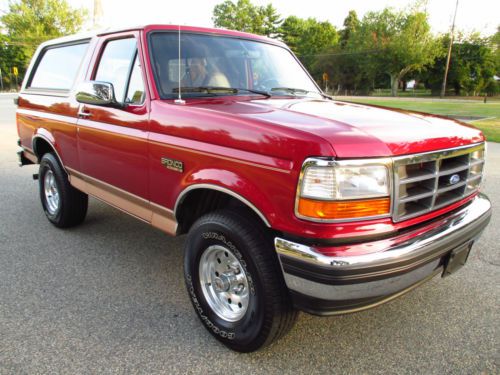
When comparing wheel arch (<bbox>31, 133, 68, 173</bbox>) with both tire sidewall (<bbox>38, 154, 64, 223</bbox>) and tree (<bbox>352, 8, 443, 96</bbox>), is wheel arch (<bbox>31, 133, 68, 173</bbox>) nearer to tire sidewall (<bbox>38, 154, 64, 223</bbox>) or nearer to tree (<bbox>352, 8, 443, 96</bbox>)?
tire sidewall (<bbox>38, 154, 64, 223</bbox>)

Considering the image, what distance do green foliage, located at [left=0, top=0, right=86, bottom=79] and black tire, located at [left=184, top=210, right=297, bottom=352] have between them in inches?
2641

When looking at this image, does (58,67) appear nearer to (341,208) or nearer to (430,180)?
(341,208)

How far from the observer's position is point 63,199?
425cm

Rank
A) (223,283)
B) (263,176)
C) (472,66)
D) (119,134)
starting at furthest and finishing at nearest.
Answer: (472,66) → (119,134) → (223,283) → (263,176)

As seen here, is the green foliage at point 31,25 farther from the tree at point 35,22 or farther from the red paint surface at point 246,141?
the red paint surface at point 246,141

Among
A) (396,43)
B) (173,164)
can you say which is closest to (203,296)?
(173,164)

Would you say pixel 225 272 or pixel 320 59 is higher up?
pixel 320 59

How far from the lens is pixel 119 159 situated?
320cm

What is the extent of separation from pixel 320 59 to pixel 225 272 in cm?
6503

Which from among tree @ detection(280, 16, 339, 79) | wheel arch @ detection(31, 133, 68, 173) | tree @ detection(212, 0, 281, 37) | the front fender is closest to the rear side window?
wheel arch @ detection(31, 133, 68, 173)

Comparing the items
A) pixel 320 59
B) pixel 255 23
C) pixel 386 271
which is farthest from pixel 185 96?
pixel 255 23

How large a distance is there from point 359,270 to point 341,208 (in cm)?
31

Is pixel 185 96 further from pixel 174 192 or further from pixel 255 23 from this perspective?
pixel 255 23

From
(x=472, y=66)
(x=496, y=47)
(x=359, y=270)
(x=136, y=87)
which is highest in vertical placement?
(x=496, y=47)
